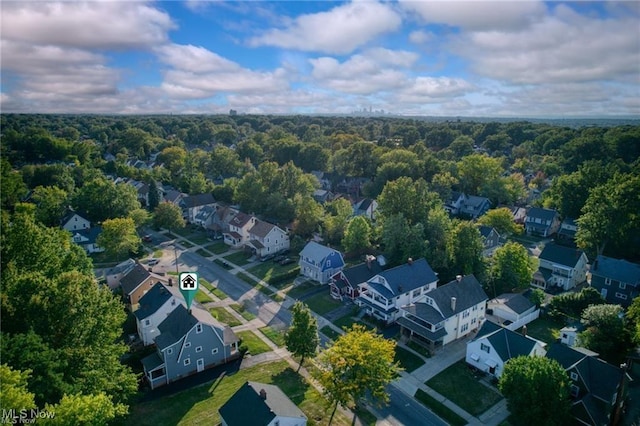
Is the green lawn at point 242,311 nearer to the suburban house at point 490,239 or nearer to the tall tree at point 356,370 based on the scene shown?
the tall tree at point 356,370

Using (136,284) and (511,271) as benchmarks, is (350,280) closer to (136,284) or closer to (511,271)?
(511,271)

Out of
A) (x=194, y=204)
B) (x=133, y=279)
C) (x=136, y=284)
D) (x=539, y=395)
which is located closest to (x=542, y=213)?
(x=539, y=395)

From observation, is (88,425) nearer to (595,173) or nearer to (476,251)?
(476,251)

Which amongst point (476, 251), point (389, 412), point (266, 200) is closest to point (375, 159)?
point (266, 200)

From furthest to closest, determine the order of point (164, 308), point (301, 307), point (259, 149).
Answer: point (259, 149) → point (164, 308) → point (301, 307)

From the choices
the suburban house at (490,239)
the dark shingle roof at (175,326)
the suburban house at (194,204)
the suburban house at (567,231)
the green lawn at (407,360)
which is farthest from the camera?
the suburban house at (194,204)

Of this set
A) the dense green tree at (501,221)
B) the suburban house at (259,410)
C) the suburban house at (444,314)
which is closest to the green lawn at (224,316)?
the suburban house at (259,410)

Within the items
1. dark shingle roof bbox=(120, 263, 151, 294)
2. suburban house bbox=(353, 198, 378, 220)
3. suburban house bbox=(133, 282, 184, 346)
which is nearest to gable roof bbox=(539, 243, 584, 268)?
suburban house bbox=(353, 198, 378, 220)
